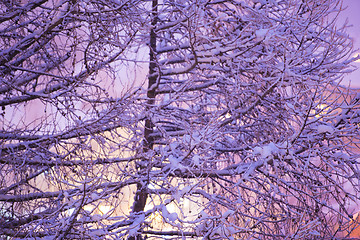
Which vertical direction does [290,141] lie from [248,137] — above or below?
below

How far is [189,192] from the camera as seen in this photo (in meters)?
4.39

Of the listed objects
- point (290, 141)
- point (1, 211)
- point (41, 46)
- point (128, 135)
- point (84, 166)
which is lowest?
point (1, 211)

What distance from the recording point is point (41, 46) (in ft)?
15.4

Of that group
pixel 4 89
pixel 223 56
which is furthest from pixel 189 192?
pixel 4 89

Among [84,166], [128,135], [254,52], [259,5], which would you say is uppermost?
[259,5]

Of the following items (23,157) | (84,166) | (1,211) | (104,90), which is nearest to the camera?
(84,166)

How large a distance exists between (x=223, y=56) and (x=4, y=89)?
2.85 metres

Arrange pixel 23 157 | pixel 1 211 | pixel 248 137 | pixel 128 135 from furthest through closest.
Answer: pixel 248 137
pixel 128 135
pixel 1 211
pixel 23 157

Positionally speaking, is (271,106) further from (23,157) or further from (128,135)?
(23,157)

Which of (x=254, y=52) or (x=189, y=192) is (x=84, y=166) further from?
(x=254, y=52)

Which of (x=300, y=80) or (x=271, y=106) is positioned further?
(x=271, y=106)

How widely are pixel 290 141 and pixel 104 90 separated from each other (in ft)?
8.17

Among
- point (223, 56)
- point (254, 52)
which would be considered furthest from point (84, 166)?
point (254, 52)

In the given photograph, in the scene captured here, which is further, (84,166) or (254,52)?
(254,52)
